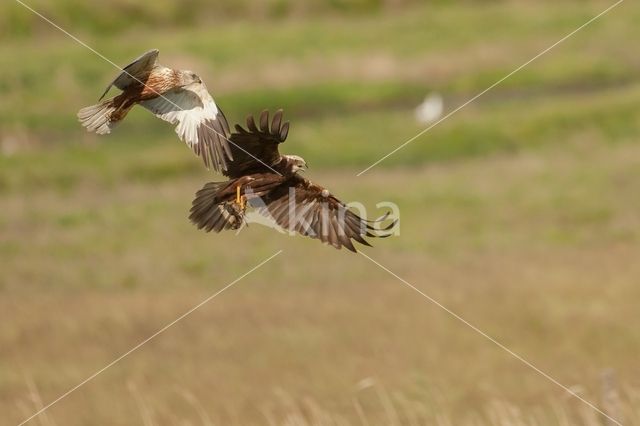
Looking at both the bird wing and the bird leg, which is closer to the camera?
the bird wing

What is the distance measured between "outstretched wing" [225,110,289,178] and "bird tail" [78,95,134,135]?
1.68 ft

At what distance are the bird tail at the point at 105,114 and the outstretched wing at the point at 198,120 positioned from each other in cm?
11

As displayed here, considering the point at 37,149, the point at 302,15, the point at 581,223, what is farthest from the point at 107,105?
the point at 302,15

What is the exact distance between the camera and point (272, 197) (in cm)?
582

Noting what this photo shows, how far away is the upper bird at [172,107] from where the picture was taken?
5.27 metres

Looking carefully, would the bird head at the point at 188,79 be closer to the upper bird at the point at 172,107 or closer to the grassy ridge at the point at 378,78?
the upper bird at the point at 172,107

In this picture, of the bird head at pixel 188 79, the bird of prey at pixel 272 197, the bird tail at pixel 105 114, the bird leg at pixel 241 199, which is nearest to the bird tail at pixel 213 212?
the bird of prey at pixel 272 197

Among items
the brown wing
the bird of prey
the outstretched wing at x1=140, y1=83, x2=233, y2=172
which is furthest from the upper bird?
the brown wing

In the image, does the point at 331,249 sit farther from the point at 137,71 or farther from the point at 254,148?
the point at 137,71

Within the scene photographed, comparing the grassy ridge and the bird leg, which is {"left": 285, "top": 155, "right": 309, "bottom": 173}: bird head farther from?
the grassy ridge

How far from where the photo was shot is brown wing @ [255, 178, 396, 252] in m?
5.75

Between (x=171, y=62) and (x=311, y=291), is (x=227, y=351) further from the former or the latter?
(x=171, y=62)

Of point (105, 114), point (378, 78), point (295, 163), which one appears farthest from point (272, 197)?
point (378, 78)

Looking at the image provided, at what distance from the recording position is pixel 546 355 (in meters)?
12.9
